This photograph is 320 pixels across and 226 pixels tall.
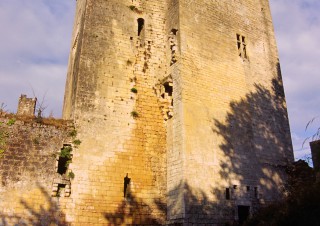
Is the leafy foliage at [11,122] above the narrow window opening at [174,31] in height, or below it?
below

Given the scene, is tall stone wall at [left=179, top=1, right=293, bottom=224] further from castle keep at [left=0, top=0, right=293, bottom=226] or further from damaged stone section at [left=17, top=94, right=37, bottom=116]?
damaged stone section at [left=17, top=94, right=37, bottom=116]

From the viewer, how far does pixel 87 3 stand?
1285 cm

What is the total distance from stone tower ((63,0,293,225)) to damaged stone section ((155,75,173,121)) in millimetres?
38

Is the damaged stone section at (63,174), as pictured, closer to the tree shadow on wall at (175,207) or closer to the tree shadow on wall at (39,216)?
the tree shadow on wall at (39,216)

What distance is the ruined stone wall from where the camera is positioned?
9.66 meters

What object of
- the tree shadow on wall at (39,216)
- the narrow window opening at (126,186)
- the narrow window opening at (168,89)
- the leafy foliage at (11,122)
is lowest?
the tree shadow on wall at (39,216)

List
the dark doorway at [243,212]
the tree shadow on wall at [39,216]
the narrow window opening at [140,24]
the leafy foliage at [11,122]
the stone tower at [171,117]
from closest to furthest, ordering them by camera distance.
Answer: the tree shadow on wall at [39,216] < the leafy foliage at [11,122] < the stone tower at [171,117] < the dark doorway at [243,212] < the narrow window opening at [140,24]

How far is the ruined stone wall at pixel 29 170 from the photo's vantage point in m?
9.66

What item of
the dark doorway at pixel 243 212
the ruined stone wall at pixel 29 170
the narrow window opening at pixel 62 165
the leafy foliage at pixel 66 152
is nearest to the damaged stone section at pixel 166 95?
the ruined stone wall at pixel 29 170

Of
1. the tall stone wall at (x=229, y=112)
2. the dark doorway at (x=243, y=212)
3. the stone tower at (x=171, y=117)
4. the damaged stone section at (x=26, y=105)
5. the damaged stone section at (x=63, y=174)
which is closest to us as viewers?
the damaged stone section at (x=63, y=174)

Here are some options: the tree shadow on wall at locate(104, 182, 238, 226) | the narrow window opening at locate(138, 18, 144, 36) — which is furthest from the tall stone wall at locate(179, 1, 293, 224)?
the narrow window opening at locate(138, 18, 144, 36)

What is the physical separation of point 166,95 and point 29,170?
5.34 meters

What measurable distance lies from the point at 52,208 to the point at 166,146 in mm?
4342

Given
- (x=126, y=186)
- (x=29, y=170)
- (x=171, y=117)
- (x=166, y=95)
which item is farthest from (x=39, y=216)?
(x=166, y=95)
